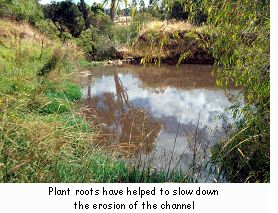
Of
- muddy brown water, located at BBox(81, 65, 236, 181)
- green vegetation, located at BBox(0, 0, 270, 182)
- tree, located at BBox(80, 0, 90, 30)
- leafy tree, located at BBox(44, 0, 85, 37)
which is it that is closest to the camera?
green vegetation, located at BBox(0, 0, 270, 182)

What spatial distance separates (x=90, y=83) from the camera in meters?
11.4

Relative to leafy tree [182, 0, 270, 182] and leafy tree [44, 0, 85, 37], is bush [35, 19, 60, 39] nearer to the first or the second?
leafy tree [44, 0, 85, 37]

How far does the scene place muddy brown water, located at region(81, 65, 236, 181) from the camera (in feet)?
15.0

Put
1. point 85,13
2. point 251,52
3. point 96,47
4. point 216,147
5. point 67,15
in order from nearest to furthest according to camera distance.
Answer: point 251,52
point 216,147
point 96,47
point 85,13
point 67,15

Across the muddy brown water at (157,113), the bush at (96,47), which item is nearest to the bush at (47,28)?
the bush at (96,47)

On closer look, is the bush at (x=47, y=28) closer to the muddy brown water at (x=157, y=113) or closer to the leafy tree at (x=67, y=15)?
the leafy tree at (x=67, y=15)

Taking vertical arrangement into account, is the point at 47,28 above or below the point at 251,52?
below

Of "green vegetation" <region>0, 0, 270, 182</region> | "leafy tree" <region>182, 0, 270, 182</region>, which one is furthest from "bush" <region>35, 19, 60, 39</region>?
"leafy tree" <region>182, 0, 270, 182</region>

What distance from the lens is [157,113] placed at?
24.7 feet

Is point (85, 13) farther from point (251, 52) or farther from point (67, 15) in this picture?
point (251, 52)

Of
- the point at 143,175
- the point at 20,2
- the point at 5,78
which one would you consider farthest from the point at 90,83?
the point at 143,175

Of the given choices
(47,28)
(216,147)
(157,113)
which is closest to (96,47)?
(47,28)
